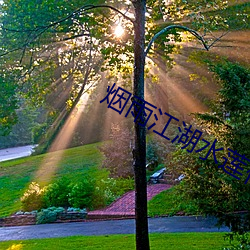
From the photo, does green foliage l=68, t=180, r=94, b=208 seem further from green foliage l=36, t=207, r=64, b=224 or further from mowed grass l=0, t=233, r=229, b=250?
mowed grass l=0, t=233, r=229, b=250

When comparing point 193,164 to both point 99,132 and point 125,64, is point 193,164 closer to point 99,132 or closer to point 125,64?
point 125,64

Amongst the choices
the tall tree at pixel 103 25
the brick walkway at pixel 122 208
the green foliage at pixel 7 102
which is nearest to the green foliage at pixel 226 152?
the tall tree at pixel 103 25

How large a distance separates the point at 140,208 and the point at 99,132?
23879 millimetres

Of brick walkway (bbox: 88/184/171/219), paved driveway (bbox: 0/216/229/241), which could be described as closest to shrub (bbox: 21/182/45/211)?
paved driveway (bbox: 0/216/229/241)

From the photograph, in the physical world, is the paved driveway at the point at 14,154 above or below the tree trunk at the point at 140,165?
below

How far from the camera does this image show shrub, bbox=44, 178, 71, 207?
1127 centimetres

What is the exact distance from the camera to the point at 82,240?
7.57 metres

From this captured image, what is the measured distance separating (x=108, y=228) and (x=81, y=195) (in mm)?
2497

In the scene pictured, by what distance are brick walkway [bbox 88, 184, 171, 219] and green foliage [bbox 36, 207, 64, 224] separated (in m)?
0.97

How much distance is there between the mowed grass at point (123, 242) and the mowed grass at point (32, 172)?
4.44 meters

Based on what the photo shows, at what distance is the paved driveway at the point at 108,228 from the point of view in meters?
8.05

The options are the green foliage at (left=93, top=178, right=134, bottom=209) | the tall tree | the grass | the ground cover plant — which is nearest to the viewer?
the grass

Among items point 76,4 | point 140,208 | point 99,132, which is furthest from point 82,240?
point 99,132

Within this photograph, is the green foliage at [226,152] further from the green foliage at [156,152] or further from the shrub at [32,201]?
the green foliage at [156,152]
